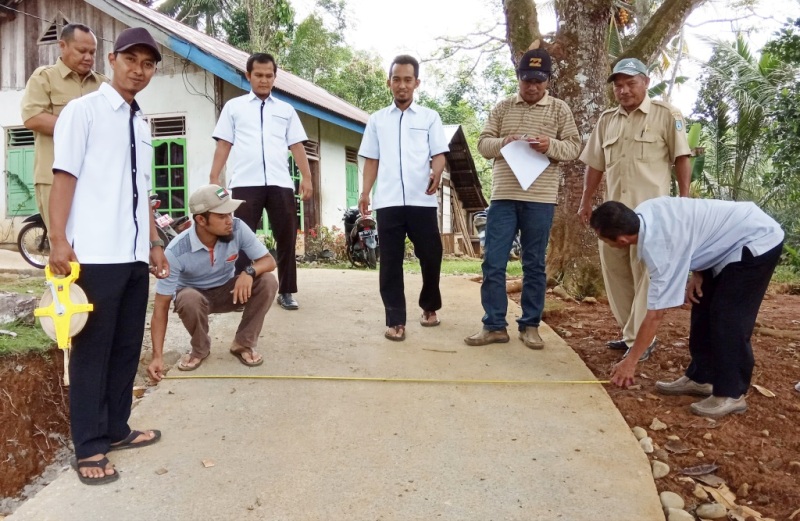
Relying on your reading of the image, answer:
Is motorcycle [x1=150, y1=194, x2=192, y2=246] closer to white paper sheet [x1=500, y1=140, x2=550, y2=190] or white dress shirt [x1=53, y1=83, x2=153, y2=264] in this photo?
white paper sheet [x1=500, y1=140, x2=550, y2=190]

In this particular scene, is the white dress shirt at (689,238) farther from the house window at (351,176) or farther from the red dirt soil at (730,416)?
the house window at (351,176)

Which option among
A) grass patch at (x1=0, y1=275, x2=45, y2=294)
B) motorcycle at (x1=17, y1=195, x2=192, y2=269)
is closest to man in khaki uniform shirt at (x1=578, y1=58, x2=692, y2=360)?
grass patch at (x1=0, y1=275, x2=45, y2=294)

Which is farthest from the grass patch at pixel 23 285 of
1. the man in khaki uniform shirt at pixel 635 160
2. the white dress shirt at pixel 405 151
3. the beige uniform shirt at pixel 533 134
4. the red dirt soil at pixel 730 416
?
the man in khaki uniform shirt at pixel 635 160

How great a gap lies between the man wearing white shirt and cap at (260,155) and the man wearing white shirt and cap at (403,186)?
31.1 inches

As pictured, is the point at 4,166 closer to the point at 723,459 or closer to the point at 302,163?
the point at 302,163

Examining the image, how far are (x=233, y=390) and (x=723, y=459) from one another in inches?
97.0

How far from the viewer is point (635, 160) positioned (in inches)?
153

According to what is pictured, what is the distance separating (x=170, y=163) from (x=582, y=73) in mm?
6715

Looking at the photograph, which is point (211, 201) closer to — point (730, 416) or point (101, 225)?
point (101, 225)

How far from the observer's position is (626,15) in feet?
40.0

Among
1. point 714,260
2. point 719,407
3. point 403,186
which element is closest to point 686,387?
point 719,407

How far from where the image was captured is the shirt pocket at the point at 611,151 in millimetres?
3961

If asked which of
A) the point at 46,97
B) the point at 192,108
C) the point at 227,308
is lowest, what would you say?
the point at 227,308

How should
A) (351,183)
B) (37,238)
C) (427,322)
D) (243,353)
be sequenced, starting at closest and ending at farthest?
(243,353) < (427,322) < (37,238) < (351,183)
